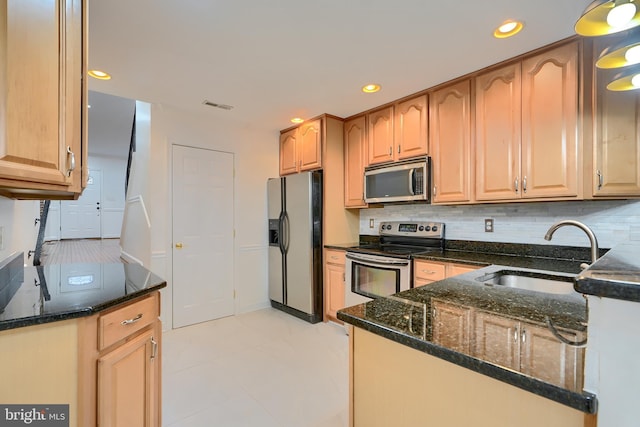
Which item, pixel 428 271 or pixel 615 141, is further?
pixel 428 271

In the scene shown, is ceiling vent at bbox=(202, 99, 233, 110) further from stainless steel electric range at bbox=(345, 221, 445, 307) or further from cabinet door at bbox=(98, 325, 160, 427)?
cabinet door at bbox=(98, 325, 160, 427)

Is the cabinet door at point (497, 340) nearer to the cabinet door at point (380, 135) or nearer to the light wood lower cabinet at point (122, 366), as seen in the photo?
the light wood lower cabinet at point (122, 366)

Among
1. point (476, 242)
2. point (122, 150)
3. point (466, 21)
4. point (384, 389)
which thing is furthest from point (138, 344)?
point (122, 150)

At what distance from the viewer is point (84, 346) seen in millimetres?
1047

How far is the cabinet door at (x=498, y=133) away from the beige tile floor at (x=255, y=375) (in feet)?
6.10

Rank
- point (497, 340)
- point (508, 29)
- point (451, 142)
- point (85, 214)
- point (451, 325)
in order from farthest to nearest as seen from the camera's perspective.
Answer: point (85, 214), point (451, 142), point (508, 29), point (451, 325), point (497, 340)

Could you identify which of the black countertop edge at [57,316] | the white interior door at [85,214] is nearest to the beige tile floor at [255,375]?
the black countertop edge at [57,316]

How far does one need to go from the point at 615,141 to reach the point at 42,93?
9.58 ft

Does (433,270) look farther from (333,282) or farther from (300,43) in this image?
(300,43)

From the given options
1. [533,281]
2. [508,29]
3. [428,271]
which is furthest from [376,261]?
[508,29]

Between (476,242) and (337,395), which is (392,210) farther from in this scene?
(337,395)

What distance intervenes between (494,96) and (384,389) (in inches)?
91.1

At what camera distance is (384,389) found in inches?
34.5

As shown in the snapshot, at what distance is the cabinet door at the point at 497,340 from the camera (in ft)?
2.09
